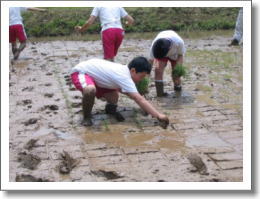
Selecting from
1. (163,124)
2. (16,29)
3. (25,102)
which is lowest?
(163,124)

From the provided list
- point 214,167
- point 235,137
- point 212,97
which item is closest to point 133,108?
point 212,97

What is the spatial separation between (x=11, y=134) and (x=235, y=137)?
250 centimetres

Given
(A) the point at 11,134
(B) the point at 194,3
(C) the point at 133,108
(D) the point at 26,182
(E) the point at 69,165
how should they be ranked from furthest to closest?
(C) the point at 133,108 < (A) the point at 11,134 < (B) the point at 194,3 < (E) the point at 69,165 < (D) the point at 26,182

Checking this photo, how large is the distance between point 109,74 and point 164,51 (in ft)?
3.57

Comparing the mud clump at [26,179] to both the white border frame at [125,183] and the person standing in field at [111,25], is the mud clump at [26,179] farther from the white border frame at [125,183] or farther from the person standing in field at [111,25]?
the person standing in field at [111,25]

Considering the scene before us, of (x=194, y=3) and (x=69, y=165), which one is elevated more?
(x=194, y=3)

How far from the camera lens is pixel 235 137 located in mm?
5219

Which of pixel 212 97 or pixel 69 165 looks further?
pixel 212 97

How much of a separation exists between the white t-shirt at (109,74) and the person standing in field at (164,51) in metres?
0.91

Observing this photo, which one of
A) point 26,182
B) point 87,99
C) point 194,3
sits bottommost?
point 26,182

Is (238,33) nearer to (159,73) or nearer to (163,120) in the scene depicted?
(159,73)

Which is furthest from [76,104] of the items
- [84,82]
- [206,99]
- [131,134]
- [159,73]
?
[206,99]

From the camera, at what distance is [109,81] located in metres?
5.62

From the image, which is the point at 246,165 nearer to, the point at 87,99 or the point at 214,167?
the point at 214,167
